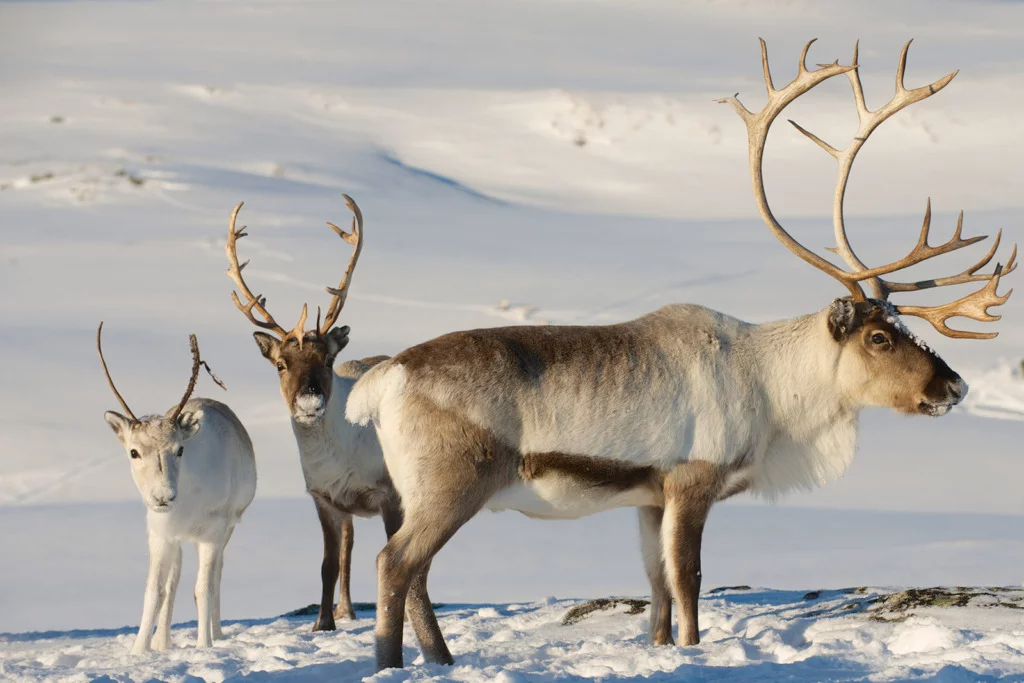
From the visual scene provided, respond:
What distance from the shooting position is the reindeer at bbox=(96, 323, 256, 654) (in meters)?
8.85

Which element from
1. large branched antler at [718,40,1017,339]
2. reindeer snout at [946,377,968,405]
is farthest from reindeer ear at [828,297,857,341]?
reindeer snout at [946,377,968,405]

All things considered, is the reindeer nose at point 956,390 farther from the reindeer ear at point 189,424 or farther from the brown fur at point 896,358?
the reindeer ear at point 189,424

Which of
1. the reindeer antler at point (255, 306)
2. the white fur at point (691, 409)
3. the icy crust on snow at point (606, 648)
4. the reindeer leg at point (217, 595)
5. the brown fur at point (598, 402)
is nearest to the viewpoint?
the icy crust on snow at point (606, 648)

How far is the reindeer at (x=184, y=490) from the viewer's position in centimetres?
885

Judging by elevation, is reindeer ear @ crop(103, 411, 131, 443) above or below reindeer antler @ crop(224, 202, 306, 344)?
below

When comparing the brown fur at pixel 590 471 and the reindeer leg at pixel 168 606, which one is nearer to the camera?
the brown fur at pixel 590 471

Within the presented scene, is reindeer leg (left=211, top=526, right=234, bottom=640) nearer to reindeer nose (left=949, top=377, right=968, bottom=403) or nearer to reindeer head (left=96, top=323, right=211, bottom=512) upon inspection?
reindeer head (left=96, top=323, right=211, bottom=512)

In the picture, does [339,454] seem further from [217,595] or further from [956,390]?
[956,390]

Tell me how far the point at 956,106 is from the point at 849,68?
26.4 meters

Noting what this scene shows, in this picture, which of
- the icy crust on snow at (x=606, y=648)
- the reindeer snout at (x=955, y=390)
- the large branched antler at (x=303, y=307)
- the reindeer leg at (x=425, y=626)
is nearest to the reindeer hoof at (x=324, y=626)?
the icy crust on snow at (x=606, y=648)

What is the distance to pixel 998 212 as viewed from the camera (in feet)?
82.7

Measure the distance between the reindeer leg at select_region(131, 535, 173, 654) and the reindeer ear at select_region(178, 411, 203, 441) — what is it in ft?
2.39

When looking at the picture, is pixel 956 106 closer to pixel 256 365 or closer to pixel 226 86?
pixel 226 86

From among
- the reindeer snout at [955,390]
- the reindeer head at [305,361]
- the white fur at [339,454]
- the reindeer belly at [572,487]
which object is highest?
the reindeer head at [305,361]
